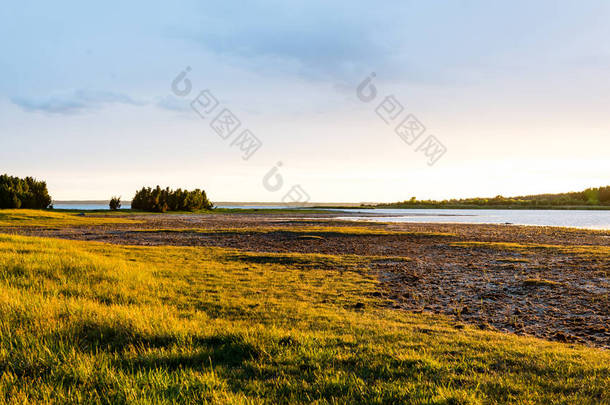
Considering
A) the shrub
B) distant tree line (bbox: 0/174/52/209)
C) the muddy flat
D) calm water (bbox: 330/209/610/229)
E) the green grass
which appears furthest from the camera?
the shrub

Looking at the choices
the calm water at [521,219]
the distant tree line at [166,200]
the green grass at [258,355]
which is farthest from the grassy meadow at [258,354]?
the distant tree line at [166,200]

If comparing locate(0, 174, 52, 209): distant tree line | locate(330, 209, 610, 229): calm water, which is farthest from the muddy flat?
locate(0, 174, 52, 209): distant tree line

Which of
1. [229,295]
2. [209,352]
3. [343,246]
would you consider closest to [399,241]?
[343,246]

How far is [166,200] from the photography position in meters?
112

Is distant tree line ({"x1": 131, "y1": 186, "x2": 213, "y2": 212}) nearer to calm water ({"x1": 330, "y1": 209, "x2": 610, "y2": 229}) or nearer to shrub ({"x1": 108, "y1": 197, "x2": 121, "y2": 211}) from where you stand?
shrub ({"x1": 108, "y1": 197, "x2": 121, "y2": 211})

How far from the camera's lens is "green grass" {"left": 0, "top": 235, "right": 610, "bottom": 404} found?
5.09 m

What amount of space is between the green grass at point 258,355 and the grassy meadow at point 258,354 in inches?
1.0

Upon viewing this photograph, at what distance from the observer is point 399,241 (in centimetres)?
3269

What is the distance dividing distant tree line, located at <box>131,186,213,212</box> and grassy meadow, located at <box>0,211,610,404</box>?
101673 mm

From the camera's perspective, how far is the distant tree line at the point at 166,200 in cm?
10738

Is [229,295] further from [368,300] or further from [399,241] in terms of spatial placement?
[399,241]

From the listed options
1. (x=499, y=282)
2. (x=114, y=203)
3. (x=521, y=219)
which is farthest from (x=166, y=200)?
(x=499, y=282)

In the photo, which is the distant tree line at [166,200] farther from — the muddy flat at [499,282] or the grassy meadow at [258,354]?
the grassy meadow at [258,354]

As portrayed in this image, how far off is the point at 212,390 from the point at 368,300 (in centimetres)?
810
